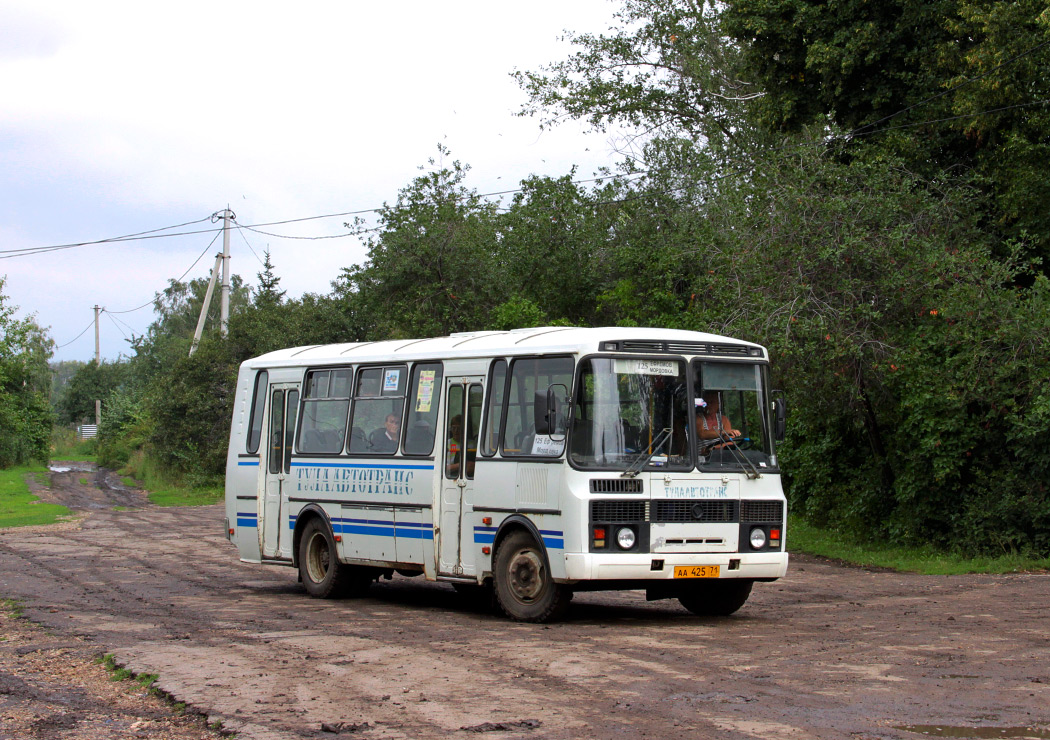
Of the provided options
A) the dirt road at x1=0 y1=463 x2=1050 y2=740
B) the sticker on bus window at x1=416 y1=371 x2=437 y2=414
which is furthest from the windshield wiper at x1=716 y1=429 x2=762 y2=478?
the sticker on bus window at x1=416 y1=371 x2=437 y2=414

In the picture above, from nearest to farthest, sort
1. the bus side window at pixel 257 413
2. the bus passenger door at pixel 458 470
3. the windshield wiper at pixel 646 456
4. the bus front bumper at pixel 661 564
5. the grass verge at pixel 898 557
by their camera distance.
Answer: the bus front bumper at pixel 661 564, the windshield wiper at pixel 646 456, the bus passenger door at pixel 458 470, the bus side window at pixel 257 413, the grass verge at pixel 898 557

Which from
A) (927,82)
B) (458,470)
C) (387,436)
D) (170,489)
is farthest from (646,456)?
(170,489)

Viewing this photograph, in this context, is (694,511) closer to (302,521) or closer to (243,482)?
(302,521)

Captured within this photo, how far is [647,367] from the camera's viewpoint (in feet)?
38.2

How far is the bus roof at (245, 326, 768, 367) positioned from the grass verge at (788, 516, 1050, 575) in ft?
24.7

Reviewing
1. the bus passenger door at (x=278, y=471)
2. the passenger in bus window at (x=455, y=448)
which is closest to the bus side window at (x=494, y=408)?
the passenger in bus window at (x=455, y=448)

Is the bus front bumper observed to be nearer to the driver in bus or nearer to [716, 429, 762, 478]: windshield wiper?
[716, 429, 762, 478]: windshield wiper

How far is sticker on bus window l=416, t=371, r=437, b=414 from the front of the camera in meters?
13.6

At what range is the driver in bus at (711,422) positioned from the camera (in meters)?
11.8

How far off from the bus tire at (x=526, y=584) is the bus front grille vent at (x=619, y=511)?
80 cm

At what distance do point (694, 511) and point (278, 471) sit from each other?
6.57 m

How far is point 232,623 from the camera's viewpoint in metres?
11.9

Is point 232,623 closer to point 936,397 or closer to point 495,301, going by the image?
point 936,397

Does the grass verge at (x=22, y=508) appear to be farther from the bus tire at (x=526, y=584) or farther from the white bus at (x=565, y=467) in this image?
the bus tire at (x=526, y=584)
